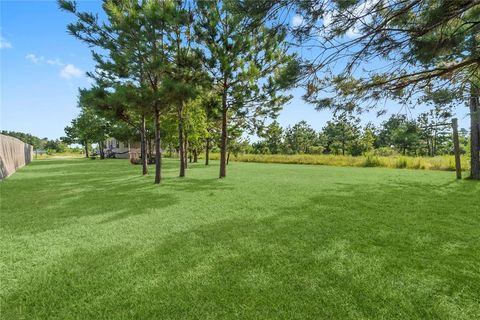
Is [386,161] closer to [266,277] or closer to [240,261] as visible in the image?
[240,261]

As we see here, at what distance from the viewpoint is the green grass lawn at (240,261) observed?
170 centimetres

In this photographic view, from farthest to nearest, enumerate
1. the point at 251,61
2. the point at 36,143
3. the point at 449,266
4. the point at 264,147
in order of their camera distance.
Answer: the point at 36,143 < the point at 264,147 < the point at 251,61 < the point at 449,266

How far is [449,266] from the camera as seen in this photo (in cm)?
225

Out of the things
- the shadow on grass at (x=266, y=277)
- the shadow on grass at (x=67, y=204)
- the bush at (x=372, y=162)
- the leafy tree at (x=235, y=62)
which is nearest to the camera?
the shadow on grass at (x=266, y=277)

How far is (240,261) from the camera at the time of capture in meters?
2.38

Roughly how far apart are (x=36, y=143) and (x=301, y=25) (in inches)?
2972

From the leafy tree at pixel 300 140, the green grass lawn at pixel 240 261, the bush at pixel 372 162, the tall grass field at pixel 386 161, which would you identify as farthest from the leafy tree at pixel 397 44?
the leafy tree at pixel 300 140

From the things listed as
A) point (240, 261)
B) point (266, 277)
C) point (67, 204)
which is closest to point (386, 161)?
point (240, 261)

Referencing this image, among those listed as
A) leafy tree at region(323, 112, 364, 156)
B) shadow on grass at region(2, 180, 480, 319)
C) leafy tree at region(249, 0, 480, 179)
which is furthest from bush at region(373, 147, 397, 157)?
shadow on grass at region(2, 180, 480, 319)

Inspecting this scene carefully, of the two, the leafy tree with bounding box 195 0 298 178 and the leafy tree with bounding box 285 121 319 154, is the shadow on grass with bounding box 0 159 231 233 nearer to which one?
the leafy tree with bounding box 195 0 298 178

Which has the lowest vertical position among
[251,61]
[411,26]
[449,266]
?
[449,266]

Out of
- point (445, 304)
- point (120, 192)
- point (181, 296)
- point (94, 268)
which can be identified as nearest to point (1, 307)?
point (94, 268)

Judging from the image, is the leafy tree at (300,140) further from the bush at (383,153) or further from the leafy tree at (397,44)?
the leafy tree at (397,44)

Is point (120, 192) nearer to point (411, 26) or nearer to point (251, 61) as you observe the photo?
point (251, 61)
